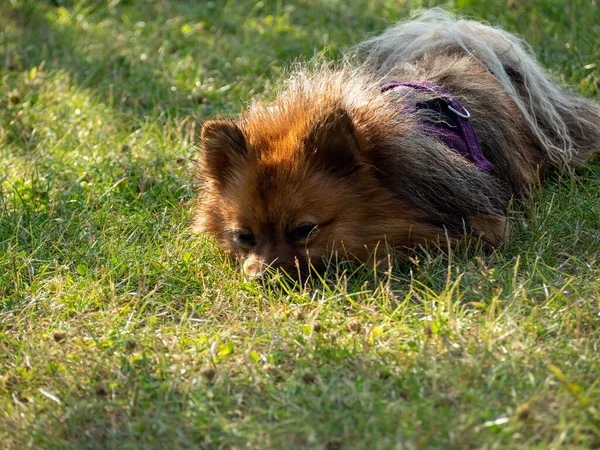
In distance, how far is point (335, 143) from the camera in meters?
4.21

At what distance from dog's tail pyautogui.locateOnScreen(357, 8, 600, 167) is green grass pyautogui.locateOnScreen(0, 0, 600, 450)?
24 centimetres

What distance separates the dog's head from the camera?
4.22 metres

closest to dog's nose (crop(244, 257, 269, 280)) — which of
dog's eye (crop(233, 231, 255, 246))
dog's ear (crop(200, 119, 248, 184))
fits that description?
dog's eye (crop(233, 231, 255, 246))

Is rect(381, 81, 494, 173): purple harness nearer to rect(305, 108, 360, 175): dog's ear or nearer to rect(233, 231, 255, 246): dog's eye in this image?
rect(305, 108, 360, 175): dog's ear

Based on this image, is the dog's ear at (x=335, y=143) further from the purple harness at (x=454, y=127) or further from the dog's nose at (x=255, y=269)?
the dog's nose at (x=255, y=269)

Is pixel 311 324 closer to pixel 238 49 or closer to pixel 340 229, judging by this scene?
pixel 340 229

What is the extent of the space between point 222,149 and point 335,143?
2.24ft

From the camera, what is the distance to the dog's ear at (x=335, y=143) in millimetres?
4188

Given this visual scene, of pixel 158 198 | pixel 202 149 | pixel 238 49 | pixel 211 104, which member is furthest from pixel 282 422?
pixel 238 49

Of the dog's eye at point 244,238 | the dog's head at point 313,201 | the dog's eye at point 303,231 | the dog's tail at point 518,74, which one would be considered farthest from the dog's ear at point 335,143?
the dog's tail at point 518,74

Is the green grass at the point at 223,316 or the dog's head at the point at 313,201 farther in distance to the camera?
the dog's head at the point at 313,201

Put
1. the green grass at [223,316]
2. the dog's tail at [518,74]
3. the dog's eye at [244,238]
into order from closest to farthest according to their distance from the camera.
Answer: the green grass at [223,316] < the dog's eye at [244,238] < the dog's tail at [518,74]

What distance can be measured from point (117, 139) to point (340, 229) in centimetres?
247

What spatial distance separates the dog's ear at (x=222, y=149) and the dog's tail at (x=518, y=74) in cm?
135
